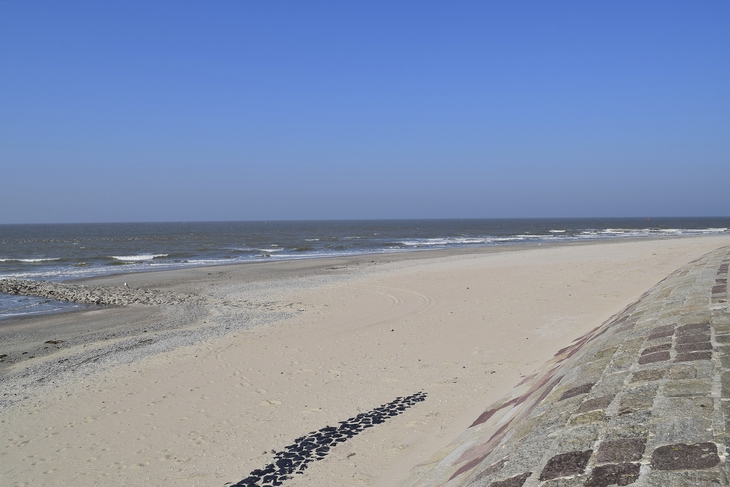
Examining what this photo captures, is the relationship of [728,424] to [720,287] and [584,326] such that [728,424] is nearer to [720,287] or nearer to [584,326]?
[720,287]

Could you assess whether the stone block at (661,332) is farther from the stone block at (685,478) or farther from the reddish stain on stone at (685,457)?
the stone block at (685,478)

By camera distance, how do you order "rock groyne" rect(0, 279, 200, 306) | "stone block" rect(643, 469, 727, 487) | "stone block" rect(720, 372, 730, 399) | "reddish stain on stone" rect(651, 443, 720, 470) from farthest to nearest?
"rock groyne" rect(0, 279, 200, 306), "stone block" rect(720, 372, 730, 399), "reddish stain on stone" rect(651, 443, 720, 470), "stone block" rect(643, 469, 727, 487)

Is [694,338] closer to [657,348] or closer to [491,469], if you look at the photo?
[657,348]

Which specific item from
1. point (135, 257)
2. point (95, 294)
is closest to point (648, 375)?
point (95, 294)

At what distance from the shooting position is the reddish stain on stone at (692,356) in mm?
2684

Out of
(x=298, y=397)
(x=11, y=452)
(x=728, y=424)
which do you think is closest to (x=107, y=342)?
(x=11, y=452)

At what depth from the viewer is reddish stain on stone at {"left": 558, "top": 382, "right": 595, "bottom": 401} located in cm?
277

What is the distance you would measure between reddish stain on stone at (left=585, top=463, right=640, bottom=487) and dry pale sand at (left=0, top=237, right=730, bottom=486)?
2.78 meters

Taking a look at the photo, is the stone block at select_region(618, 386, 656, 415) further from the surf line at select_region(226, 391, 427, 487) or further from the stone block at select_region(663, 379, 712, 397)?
the surf line at select_region(226, 391, 427, 487)

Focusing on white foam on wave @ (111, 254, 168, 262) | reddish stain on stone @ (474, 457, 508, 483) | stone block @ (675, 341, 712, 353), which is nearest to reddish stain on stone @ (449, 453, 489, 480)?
reddish stain on stone @ (474, 457, 508, 483)

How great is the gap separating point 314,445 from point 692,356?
369 centimetres

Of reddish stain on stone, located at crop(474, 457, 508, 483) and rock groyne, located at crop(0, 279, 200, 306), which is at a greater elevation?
reddish stain on stone, located at crop(474, 457, 508, 483)

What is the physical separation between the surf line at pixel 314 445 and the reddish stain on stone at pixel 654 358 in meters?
3.16

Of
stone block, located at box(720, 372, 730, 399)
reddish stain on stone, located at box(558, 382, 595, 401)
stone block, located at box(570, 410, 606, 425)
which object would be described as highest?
stone block, located at box(720, 372, 730, 399)
